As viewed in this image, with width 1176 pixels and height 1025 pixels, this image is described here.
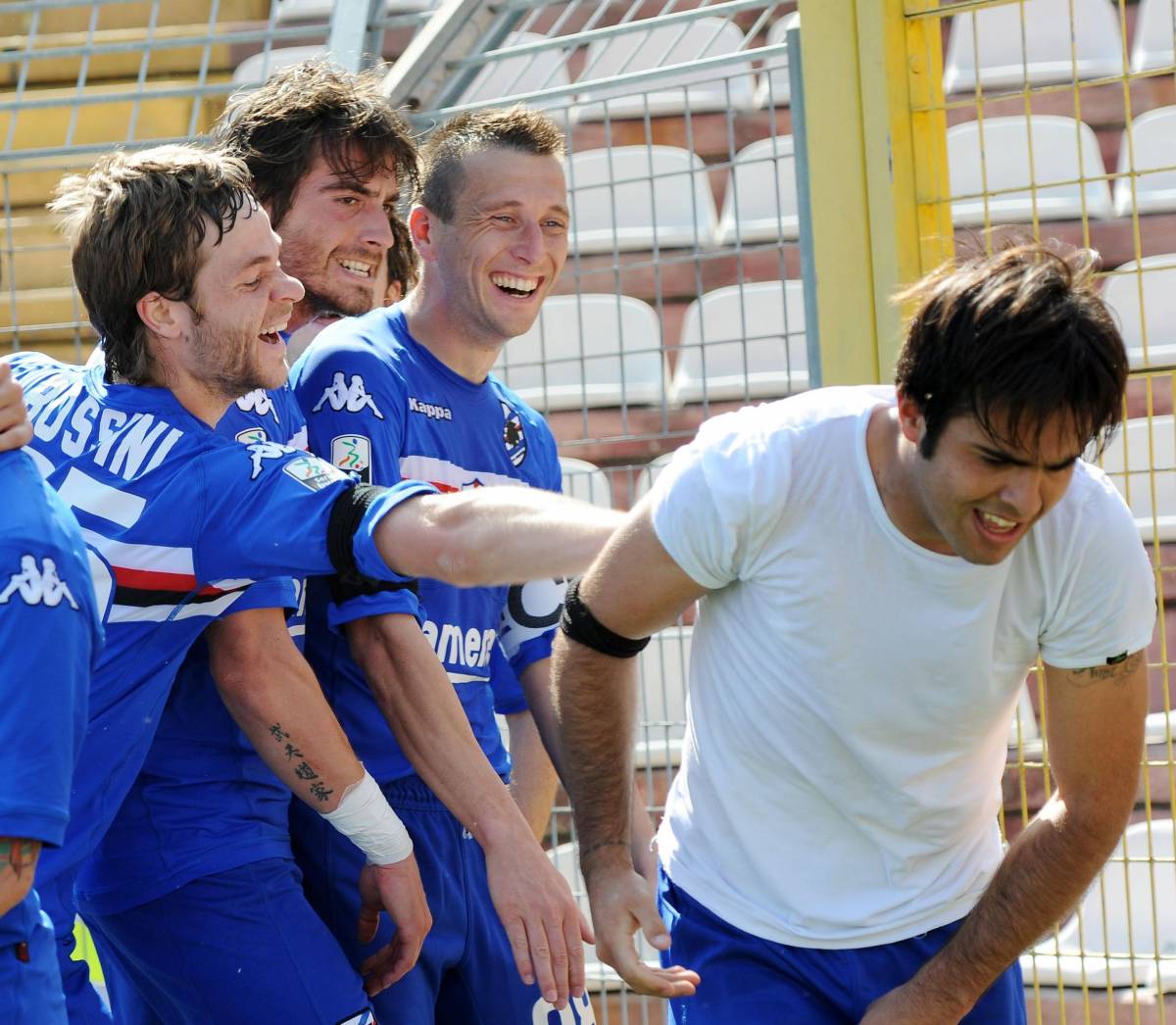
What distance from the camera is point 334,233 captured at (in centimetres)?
280

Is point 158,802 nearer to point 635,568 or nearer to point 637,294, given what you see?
point 635,568

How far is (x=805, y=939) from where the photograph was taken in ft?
6.65

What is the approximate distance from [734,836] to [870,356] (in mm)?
1076

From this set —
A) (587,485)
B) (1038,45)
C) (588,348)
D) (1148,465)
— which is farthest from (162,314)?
(1038,45)

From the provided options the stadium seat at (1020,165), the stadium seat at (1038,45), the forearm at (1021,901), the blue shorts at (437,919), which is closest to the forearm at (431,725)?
the blue shorts at (437,919)

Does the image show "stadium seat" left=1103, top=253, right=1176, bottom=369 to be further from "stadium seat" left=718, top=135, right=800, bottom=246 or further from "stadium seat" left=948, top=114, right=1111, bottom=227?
"stadium seat" left=718, top=135, right=800, bottom=246

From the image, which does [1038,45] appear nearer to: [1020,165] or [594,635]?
[1020,165]

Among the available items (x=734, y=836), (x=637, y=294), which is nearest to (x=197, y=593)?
(x=734, y=836)

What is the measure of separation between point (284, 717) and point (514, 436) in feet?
2.58

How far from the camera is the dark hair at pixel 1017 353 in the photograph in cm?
176

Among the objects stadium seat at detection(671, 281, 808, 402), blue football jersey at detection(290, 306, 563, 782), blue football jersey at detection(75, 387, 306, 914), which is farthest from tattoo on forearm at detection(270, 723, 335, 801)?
stadium seat at detection(671, 281, 808, 402)

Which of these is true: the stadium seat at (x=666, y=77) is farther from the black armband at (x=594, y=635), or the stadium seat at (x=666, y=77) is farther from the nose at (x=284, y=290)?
the black armband at (x=594, y=635)

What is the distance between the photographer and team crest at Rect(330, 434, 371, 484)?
2432 millimetres

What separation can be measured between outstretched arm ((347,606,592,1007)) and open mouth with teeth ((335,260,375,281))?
802 millimetres
